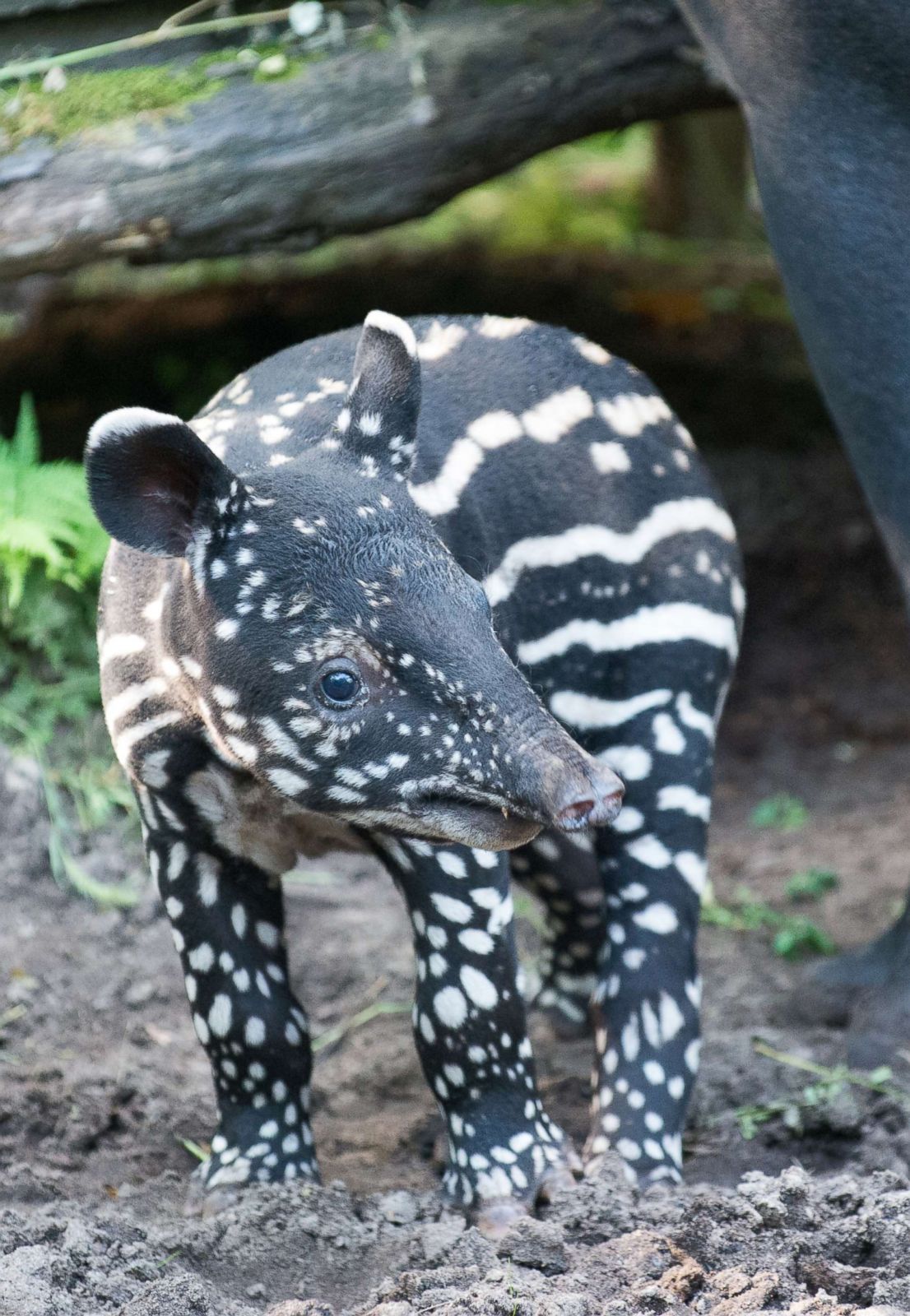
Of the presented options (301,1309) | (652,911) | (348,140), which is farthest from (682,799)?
(348,140)

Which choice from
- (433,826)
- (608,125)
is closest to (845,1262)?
(433,826)

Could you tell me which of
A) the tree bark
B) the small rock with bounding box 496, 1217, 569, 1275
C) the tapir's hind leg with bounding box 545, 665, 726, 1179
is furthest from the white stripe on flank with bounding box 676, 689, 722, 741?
the tree bark

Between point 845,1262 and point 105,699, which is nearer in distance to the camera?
point 845,1262

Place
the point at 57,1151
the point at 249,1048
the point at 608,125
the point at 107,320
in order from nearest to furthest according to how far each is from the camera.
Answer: the point at 249,1048 < the point at 57,1151 < the point at 608,125 < the point at 107,320

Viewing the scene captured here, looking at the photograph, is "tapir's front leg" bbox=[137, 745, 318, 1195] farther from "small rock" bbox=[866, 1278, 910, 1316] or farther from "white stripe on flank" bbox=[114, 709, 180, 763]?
"small rock" bbox=[866, 1278, 910, 1316]

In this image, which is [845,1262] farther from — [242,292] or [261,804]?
[242,292]

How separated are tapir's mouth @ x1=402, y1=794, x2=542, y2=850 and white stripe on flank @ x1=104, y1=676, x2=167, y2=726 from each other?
0.61 metres

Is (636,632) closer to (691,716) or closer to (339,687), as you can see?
(691,716)

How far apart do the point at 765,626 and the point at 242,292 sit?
9.44 feet

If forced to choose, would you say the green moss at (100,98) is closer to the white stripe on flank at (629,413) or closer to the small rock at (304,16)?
the small rock at (304,16)

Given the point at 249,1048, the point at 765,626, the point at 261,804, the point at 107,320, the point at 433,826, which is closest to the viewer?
the point at 433,826

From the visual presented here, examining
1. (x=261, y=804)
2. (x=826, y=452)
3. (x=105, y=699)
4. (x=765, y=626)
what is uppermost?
(x=105, y=699)

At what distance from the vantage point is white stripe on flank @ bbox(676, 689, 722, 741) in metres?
4.01

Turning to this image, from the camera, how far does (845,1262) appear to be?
3189 mm
